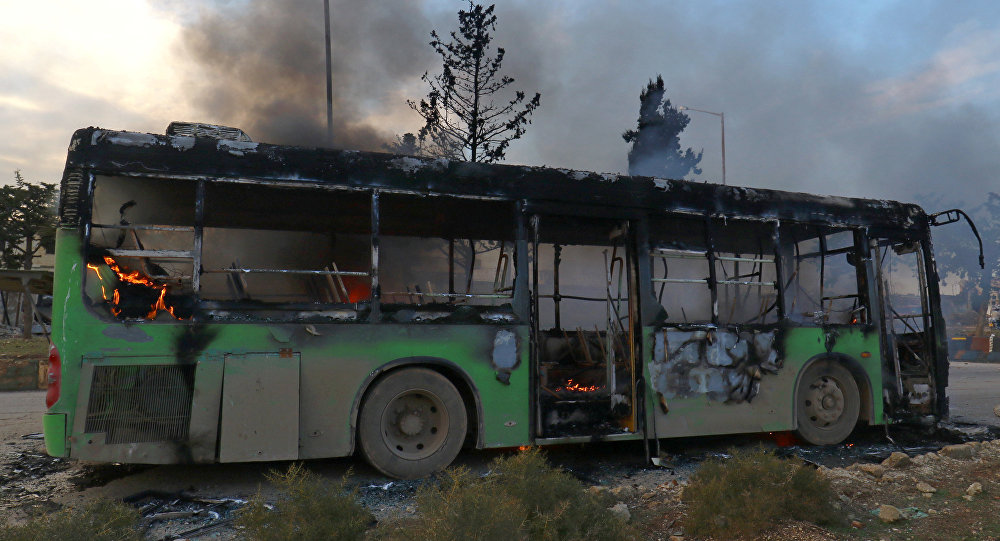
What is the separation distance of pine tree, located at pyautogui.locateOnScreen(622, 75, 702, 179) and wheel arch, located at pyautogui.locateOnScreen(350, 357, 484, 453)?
29.9m

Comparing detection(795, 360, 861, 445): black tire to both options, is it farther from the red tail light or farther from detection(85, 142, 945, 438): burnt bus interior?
the red tail light

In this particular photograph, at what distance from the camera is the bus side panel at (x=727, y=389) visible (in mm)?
6055

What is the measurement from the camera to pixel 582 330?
8609mm

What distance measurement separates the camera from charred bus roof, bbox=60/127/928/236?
15.7 feet

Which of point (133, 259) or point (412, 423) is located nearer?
point (133, 259)

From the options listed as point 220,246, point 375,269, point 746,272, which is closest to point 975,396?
point 746,272

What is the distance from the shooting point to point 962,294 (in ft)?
180

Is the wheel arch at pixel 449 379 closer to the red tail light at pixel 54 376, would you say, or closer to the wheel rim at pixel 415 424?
the wheel rim at pixel 415 424

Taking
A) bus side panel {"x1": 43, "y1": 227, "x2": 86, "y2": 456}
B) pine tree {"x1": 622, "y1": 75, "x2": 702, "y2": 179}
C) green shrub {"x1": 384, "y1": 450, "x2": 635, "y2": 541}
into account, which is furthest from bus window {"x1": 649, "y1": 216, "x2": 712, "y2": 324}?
pine tree {"x1": 622, "y1": 75, "x2": 702, "y2": 179}

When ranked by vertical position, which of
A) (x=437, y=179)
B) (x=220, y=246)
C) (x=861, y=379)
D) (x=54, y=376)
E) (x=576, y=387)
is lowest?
(x=576, y=387)

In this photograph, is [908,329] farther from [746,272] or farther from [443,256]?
[443,256]

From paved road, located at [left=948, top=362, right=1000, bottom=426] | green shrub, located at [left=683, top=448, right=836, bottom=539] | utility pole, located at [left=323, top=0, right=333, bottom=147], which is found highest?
utility pole, located at [left=323, top=0, right=333, bottom=147]

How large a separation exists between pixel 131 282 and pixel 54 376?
2.80ft

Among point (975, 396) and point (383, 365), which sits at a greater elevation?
point (383, 365)
